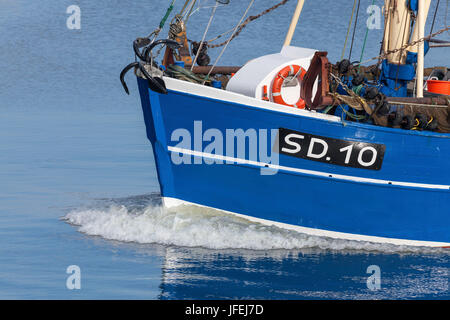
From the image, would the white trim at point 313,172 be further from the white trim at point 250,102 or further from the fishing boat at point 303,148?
the white trim at point 250,102

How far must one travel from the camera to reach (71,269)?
12.8m

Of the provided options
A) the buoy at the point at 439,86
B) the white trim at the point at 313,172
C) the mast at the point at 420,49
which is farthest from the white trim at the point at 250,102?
the buoy at the point at 439,86

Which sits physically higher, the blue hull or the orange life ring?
the orange life ring

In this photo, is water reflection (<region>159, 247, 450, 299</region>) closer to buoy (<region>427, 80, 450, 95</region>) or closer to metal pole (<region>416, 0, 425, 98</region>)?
metal pole (<region>416, 0, 425, 98</region>)

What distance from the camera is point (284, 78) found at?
14.5m

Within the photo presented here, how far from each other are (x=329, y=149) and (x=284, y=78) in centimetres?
137

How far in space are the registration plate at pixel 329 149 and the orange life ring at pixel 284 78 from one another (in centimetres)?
63

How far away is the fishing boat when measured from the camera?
1406 cm

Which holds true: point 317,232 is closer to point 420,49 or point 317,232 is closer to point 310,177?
Result: point 310,177

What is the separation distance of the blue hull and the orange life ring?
19.6 inches

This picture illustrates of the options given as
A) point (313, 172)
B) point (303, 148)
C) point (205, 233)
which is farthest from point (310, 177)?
point (205, 233)

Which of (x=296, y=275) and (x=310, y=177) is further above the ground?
(x=310, y=177)

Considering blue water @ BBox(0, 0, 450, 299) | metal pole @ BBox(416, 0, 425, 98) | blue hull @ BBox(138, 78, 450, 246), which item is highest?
metal pole @ BBox(416, 0, 425, 98)

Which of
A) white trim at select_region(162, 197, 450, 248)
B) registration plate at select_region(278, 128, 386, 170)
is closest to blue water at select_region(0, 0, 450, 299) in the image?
white trim at select_region(162, 197, 450, 248)
